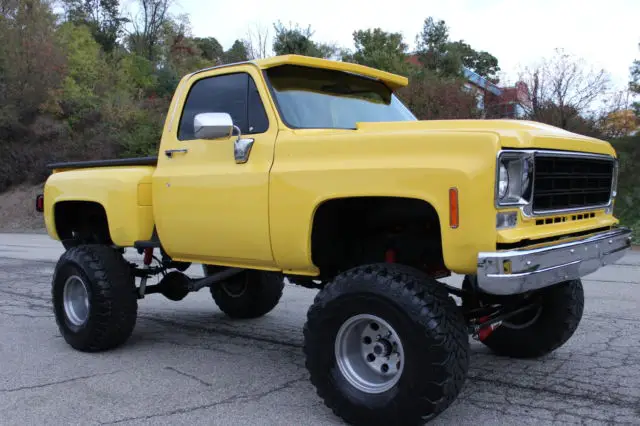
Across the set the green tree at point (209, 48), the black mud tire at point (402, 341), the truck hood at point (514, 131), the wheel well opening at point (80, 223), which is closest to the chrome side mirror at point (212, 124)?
the truck hood at point (514, 131)

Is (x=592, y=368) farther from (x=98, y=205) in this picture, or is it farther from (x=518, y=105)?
(x=518, y=105)

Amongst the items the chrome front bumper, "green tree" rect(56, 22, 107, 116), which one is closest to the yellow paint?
the chrome front bumper

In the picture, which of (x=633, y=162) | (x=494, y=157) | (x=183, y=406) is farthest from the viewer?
(x=633, y=162)

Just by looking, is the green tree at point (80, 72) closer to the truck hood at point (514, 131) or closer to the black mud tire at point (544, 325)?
the black mud tire at point (544, 325)

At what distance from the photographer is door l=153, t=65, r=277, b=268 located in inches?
174

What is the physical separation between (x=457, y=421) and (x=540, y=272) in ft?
3.35

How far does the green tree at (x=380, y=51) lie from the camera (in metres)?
30.4

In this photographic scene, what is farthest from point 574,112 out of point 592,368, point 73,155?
point 73,155

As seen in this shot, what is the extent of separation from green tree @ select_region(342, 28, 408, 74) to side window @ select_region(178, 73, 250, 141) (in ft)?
81.1

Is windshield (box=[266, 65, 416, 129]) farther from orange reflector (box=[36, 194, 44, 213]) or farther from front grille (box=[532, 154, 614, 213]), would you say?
orange reflector (box=[36, 194, 44, 213])

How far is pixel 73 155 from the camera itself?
110 feet

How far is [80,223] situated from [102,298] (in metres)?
1.42

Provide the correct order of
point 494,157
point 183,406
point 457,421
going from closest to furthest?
1. point 494,157
2. point 457,421
3. point 183,406

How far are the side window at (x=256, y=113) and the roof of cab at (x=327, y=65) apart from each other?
7.3 inches
